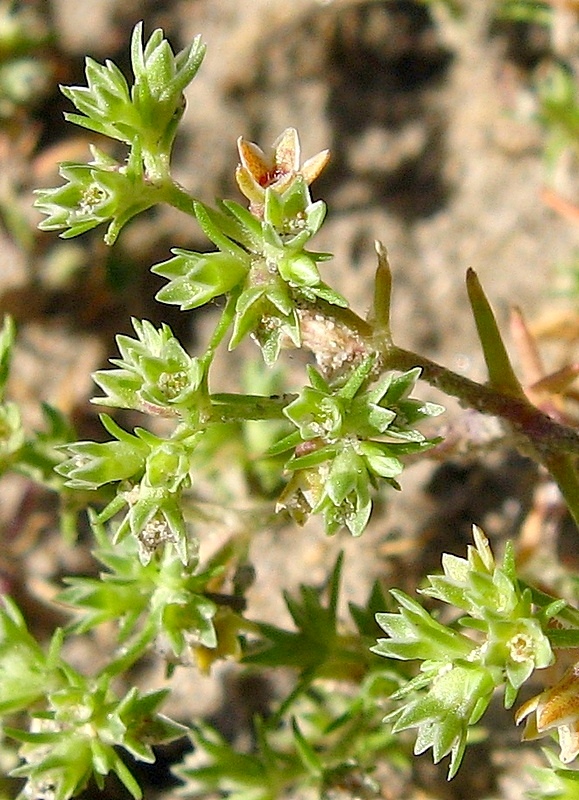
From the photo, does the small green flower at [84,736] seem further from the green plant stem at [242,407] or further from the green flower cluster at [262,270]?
the green flower cluster at [262,270]

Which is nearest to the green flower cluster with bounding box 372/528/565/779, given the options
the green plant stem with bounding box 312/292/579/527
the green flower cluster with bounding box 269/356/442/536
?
the green flower cluster with bounding box 269/356/442/536

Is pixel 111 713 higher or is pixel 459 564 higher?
pixel 459 564

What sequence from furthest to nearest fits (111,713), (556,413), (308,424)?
(556,413)
(111,713)
(308,424)

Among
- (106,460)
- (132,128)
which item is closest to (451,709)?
(106,460)

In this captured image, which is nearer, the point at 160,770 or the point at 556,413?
the point at 556,413

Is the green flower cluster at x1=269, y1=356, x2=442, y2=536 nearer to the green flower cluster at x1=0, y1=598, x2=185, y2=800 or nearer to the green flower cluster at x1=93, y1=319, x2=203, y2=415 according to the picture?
the green flower cluster at x1=93, y1=319, x2=203, y2=415

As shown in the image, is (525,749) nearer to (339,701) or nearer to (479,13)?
(339,701)

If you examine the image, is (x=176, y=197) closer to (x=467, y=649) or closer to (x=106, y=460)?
(x=106, y=460)

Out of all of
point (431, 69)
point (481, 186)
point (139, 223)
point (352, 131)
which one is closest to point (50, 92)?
point (139, 223)
